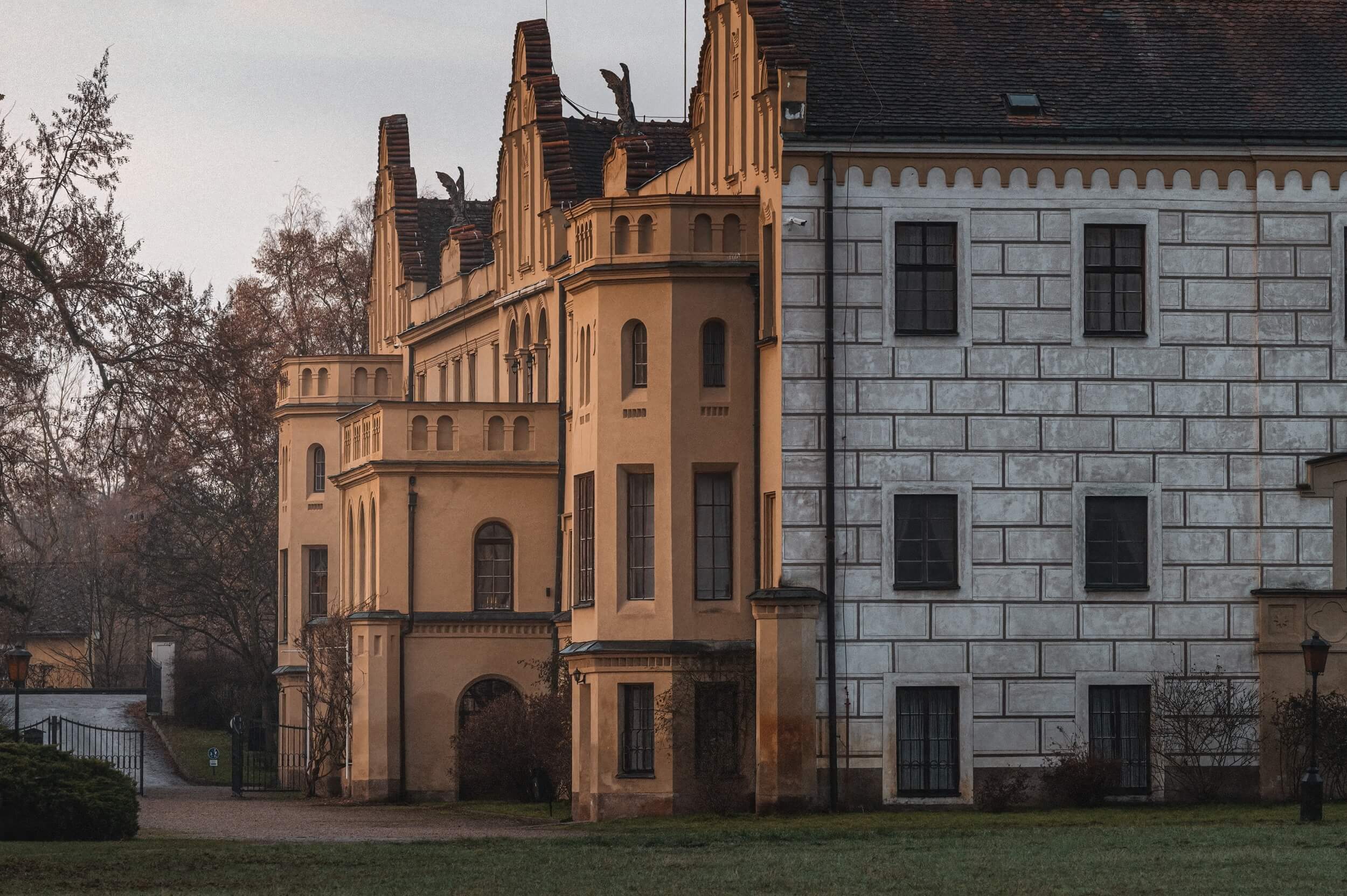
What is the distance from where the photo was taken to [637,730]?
39.2m

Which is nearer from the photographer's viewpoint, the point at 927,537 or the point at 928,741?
the point at 928,741

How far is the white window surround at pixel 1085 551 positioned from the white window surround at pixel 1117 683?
113cm

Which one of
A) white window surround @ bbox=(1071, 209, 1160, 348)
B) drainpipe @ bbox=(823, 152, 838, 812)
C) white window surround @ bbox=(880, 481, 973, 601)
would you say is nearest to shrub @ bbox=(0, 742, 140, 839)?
drainpipe @ bbox=(823, 152, 838, 812)

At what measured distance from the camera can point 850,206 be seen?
125ft

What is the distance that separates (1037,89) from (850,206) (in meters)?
3.79

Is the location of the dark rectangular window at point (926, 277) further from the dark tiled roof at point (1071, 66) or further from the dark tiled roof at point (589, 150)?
the dark tiled roof at point (589, 150)

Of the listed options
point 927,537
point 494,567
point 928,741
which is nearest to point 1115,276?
point 927,537

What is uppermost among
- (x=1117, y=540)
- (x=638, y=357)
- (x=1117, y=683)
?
(x=638, y=357)

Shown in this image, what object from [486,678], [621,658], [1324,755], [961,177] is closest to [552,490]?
[486,678]

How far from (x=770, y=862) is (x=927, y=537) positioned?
38.0 ft

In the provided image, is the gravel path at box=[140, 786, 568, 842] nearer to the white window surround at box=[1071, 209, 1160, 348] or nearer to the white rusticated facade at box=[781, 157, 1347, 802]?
the white rusticated facade at box=[781, 157, 1347, 802]

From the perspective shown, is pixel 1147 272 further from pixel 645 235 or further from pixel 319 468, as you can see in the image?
pixel 319 468

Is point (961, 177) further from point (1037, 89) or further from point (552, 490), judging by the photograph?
point (552, 490)

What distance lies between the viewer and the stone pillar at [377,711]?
49375mm
